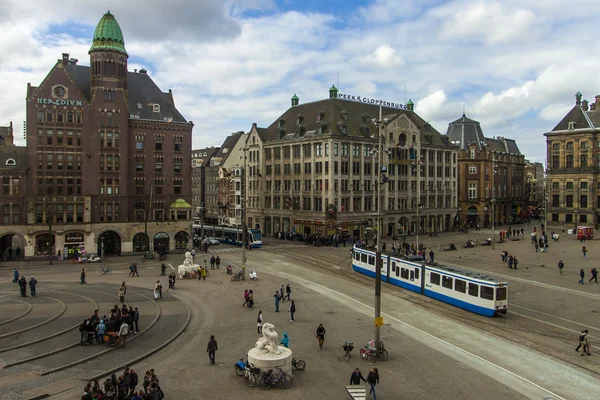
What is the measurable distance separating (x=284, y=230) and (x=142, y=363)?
64.5m

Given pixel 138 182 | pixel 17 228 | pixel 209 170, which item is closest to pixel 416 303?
pixel 138 182

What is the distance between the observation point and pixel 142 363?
24406 millimetres

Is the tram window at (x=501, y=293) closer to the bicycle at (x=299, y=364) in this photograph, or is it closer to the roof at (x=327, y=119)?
the bicycle at (x=299, y=364)

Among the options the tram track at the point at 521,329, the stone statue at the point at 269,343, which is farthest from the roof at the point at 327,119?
the stone statue at the point at 269,343

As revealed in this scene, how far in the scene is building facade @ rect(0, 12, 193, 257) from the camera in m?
62.3

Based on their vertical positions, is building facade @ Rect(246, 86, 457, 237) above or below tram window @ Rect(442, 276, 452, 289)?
above

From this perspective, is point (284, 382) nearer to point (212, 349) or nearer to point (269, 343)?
point (269, 343)

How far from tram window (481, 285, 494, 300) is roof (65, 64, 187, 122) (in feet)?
168

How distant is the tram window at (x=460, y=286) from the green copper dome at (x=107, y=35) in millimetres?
52793

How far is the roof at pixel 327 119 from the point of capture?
267 ft

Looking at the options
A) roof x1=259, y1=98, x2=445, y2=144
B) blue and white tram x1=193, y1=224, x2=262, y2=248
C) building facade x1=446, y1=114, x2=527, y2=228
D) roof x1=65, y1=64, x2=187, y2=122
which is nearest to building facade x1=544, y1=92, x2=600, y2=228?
building facade x1=446, y1=114, x2=527, y2=228

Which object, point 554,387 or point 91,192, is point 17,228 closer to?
point 91,192

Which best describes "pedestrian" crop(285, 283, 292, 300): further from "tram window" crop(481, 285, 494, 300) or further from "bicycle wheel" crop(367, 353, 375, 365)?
"tram window" crop(481, 285, 494, 300)

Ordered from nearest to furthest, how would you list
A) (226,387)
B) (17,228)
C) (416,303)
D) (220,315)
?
1. (226,387)
2. (220,315)
3. (416,303)
4. (17,228)
